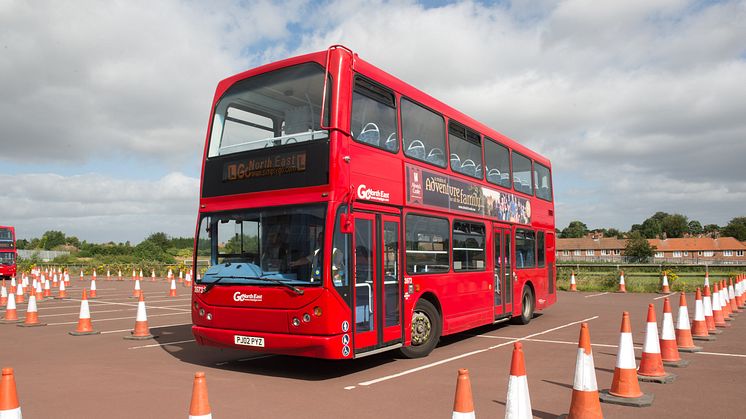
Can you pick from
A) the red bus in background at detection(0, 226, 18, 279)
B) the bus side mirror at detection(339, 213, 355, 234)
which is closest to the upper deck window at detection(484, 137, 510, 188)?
the bus side mirror at detection(339, 213, 355, 234)

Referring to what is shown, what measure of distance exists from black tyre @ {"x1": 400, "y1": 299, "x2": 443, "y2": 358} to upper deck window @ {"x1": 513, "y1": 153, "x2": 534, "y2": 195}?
5.17 metres

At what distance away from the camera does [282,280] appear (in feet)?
26.3

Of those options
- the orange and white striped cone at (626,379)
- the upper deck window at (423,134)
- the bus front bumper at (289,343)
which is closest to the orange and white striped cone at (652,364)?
the orange and white striped cone at (626,379)

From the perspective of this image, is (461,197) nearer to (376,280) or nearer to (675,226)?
(376,280)

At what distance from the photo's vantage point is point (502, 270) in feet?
42.8

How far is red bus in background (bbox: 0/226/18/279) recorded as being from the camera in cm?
4159

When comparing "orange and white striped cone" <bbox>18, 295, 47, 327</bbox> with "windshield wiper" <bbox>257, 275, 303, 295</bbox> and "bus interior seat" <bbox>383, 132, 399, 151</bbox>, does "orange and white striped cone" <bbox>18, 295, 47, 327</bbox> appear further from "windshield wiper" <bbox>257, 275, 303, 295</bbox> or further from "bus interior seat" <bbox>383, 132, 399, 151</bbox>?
"bus interior seat" <bbox>383, 132, 399, 151</bbox>

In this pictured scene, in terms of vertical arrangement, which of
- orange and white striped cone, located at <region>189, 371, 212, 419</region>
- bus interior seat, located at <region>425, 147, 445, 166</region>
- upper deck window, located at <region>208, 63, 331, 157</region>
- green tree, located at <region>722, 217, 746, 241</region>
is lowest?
orange and white striped cone, located at <region>189, 371, 212, 419</region>

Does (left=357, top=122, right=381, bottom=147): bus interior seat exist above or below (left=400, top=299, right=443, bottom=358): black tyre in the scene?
above

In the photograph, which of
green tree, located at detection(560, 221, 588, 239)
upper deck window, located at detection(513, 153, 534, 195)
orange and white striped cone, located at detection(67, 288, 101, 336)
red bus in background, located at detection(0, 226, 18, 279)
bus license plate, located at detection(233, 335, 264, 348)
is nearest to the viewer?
bus license plate, located at detection(233, 335, 264, 348)

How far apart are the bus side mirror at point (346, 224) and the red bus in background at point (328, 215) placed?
0.06ft

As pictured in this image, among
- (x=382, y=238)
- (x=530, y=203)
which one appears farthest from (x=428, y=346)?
(x=530, y=203)

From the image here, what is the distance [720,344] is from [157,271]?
44.3 metres

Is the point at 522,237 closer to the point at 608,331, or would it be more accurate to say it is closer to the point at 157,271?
the point at 608,331
